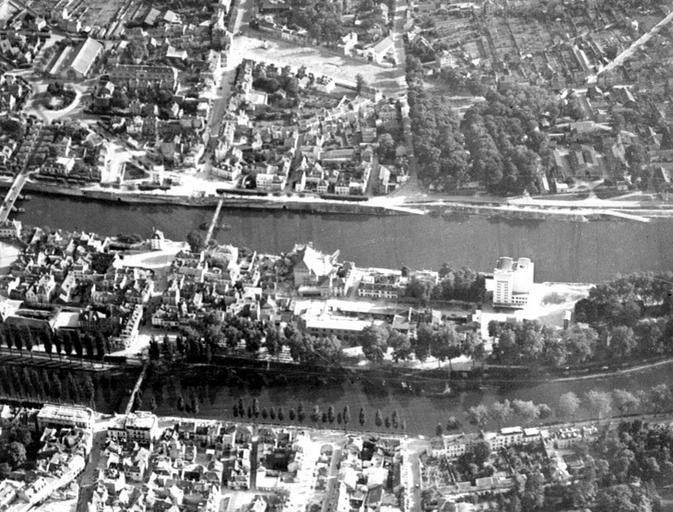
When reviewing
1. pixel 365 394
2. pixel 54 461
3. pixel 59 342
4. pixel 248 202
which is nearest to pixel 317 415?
pixel 365 394

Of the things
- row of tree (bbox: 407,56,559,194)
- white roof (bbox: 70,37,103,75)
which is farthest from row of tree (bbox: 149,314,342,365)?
white roof (bbox: 70,37,103,75)

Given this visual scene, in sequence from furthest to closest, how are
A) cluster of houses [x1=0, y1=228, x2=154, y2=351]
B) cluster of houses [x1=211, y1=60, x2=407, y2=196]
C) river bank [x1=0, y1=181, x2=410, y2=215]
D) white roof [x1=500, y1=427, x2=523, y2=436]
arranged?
cluster of houses [x1=211, y1=60, x2=407, y2=196] < river bank [x1=0, y1=181, x2=410, y2=215] < cluster of houses [x1=0, y1=228, x2=154, y2=351] < white roof [x1=500, y1=427, x2=523, y2=436]

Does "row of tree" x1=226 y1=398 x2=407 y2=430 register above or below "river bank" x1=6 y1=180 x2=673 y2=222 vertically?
below

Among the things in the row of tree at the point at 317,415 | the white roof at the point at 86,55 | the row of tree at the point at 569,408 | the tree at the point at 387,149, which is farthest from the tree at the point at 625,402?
the white roof at the point at 86,55

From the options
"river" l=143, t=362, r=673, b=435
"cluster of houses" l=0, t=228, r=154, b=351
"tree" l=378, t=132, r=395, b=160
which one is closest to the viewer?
"river" l=143, t=362, r=673, b=435

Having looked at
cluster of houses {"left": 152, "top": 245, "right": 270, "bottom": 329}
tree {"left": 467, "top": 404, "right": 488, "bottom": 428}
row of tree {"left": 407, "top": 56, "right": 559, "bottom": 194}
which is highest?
row of tree {"left": 407, "top": 56, "right": 559, "bottom": 194}

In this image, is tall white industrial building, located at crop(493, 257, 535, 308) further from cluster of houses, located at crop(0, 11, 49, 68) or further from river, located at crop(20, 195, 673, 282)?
cluster of houses, located at crop(0, 11, 49, 68)
